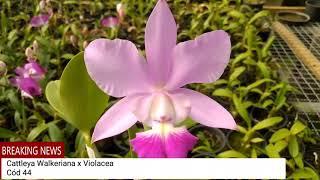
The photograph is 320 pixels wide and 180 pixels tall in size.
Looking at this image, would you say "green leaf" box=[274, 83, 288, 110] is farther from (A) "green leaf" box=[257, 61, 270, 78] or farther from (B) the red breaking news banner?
(B) the red breaking news banner

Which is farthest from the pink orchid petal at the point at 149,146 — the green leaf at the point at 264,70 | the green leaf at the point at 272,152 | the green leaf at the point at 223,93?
the green leaf at the point at 264,70

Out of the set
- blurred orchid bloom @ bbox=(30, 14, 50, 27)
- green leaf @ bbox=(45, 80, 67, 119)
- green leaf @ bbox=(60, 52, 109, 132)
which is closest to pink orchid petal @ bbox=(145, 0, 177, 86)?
green leaf @ bbox=(60, 52, 109, 132)

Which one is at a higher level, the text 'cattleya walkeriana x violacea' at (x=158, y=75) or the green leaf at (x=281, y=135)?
the text 'cattleya walkeriana x violacea' at (x=158, y=75)

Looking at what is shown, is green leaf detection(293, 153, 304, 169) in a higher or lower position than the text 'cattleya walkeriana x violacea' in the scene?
lower

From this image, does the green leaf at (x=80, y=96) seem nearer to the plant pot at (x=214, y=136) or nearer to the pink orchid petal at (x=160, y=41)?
the pink orchid petal at (x=160, y=41)

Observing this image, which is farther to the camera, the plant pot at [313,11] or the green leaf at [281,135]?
the plant pot at [313,11]

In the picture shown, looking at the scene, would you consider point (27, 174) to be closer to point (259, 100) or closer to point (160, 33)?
point (160, 33)

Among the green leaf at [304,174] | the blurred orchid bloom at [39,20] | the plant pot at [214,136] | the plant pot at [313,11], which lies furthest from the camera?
the plant pot at [313,11]
